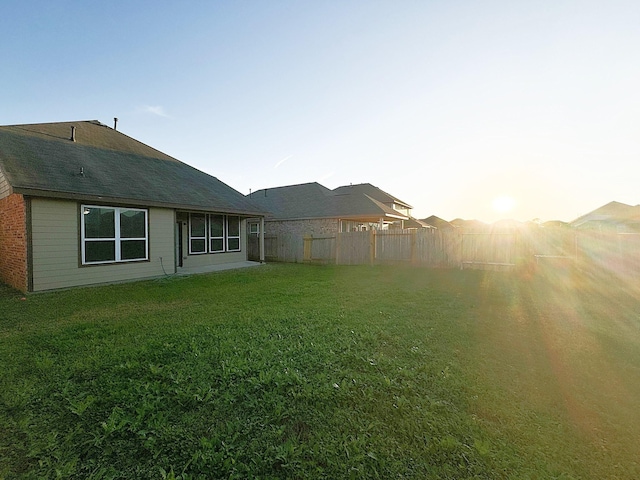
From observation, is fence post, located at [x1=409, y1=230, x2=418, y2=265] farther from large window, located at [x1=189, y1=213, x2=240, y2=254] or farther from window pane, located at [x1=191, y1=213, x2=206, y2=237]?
window pane, located at [x1=191, y1=213, x2=206, y2=237]

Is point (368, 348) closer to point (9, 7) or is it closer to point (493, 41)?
point (493, 41)

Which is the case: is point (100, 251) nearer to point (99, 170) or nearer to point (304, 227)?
point (99, 170)

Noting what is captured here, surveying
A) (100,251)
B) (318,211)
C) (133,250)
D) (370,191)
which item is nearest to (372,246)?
(318,211)

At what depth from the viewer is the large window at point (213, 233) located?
13247 millimetres

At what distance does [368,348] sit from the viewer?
4180 millimetres

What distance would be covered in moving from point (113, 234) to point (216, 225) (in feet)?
15.6

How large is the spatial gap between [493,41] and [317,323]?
9.21 meters

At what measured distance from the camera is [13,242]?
8.63 meters

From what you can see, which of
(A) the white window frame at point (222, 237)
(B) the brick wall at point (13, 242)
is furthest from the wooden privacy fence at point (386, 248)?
(B) the brick wall at point (13, 242)

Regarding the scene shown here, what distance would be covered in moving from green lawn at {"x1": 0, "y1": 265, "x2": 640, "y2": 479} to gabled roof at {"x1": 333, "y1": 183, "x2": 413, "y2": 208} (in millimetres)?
21905

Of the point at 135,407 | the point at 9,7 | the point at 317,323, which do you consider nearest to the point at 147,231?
the point at 9,7

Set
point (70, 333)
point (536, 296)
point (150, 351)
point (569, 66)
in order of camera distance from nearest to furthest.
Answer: point (150, 351), point (70, 333), point (536, 296), point (569, 66)

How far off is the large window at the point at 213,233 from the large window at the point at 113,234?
2686 mm

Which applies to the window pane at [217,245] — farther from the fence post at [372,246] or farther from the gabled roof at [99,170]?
the fence post at [372,246]
